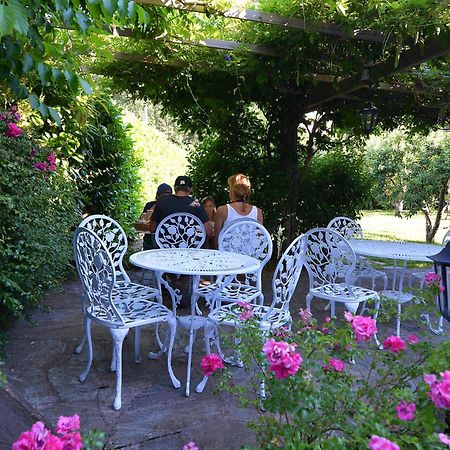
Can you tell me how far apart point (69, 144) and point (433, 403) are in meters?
4.04

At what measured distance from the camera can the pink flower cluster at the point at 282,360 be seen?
130 centimetres

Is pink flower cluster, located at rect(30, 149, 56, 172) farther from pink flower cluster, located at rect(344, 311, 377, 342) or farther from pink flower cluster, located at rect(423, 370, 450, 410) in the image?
pink flower cluster, located at rect(423, 370, 450, 410)

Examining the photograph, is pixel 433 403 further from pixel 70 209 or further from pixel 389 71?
pixel 389 71

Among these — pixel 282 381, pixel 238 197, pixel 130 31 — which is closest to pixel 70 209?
pixel 238 197

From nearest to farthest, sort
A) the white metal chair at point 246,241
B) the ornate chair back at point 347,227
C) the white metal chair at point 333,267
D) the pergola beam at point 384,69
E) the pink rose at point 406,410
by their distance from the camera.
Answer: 1. the pink rose at point 406,410
2. the white metal chair at point 333,267
3. the white metal chair at point 246,241
4. the pergola beam at point 384,69
5. the ornate chair back at point 347,227

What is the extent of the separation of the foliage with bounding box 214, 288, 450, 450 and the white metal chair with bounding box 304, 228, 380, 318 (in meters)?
1.60

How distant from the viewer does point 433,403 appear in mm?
1158

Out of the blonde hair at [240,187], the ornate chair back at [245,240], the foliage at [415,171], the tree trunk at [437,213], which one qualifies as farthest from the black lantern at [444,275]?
the tree trunk at [437,213]

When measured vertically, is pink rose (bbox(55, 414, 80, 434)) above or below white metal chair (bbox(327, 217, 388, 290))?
above

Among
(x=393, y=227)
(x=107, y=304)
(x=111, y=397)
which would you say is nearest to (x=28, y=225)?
(x=107, y=304)

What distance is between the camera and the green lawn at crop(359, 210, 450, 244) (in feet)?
40.7

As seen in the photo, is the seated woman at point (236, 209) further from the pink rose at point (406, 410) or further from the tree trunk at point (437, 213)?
the tree trunk at point (437, 213)

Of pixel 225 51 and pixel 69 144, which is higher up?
pixel 225 51

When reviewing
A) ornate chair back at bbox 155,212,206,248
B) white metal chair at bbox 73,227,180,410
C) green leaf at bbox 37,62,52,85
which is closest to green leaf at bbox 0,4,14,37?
green leaf at bbox 37,62,52,85
